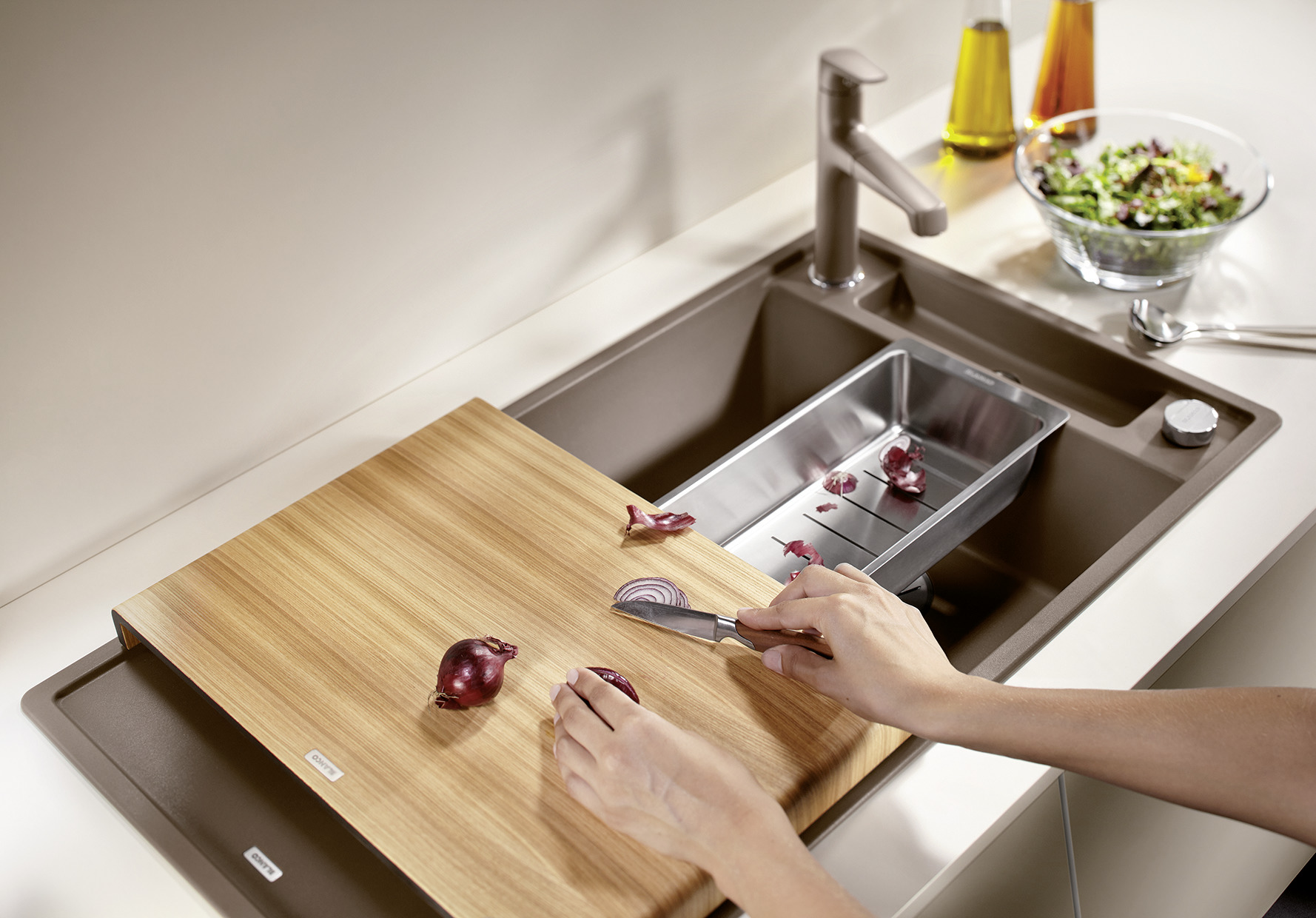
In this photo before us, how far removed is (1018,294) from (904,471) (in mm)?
277

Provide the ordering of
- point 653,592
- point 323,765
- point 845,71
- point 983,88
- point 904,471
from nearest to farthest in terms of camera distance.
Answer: point 323,765 → point 653,592 → point 845,71 → point 904,471 → point 983,88

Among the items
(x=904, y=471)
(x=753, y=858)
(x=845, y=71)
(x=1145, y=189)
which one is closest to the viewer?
(x=753, y=858)

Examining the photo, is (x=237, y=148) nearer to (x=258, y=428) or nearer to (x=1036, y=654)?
(x=258, y=428)

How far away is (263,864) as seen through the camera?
83cm

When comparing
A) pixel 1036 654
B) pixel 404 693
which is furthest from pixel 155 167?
pixel 1036 654

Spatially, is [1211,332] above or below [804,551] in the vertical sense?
above

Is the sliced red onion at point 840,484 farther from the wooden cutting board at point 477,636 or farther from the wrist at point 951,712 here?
the wrist at point 951,712

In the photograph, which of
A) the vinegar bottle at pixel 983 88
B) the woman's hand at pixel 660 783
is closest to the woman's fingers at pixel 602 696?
the woman's hand at pixel 660 783

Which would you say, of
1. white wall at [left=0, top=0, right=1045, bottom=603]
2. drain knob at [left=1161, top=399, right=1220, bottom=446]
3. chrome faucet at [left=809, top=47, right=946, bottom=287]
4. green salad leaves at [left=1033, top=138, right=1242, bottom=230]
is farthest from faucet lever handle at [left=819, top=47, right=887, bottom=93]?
drain knob at [left=1161, top=399, right=1220, bottom=446]

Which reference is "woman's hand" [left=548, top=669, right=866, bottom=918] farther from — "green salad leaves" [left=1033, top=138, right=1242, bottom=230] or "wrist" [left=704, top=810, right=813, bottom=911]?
"green salad leaves" [left=1033, top=138, right=1242, bottom=230]

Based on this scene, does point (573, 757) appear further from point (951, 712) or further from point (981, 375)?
point (981, 375)

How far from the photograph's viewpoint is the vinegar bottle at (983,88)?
151 centimetres

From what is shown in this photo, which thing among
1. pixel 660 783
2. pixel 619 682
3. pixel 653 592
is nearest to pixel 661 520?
pixel 653 592

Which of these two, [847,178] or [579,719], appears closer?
[579,719]
